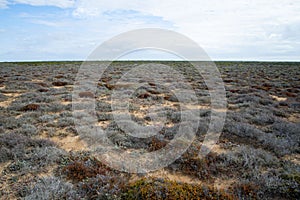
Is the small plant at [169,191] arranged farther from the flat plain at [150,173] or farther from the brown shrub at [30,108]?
the brown shrub at [30,108]

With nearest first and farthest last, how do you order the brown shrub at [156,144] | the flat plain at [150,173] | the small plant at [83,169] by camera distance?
1. the flat plain at [150,173]
2. the small plant at [83,169]
3. the brown shrub at [156,144]

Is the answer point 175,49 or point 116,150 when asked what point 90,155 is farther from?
point 175,49

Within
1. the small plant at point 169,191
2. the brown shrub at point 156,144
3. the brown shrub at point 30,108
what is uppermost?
the brown shrub at point 30,108

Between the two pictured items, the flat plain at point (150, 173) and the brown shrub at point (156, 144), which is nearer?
the flat plain at point (150, 173)

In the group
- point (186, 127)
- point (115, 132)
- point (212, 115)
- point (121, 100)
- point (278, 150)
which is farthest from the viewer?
point (121, 100)

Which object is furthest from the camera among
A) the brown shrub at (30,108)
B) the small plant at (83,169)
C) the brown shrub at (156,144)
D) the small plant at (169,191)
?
the brown shrub at (30,108)

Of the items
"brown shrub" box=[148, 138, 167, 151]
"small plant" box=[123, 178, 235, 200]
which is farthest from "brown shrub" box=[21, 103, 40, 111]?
"small plant" box=[123, 178, 235, 200]

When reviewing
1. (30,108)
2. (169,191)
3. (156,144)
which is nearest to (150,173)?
(169,191)

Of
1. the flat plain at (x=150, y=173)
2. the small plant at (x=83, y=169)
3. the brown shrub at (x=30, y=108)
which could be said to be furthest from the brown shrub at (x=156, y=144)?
the brown shrub at (x=30, y=108)

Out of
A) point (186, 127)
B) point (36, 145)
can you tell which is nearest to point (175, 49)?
point (186, 127)

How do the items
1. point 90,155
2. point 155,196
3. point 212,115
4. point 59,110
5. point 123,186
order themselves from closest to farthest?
1. point 155,196
2. point 123,186
3. point 90,155
4. point 212,115
5. point 59,110

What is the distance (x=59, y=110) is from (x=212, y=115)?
7287 mm

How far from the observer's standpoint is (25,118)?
837 centimetres

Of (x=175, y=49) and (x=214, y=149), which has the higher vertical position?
(x=175, y=49)
